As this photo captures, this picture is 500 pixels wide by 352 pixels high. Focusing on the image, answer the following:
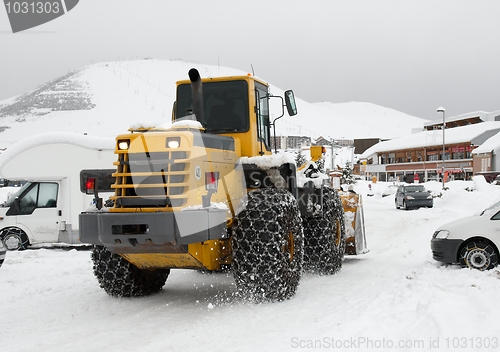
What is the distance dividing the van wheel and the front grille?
365 inches

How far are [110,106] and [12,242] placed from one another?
9120 centimetres

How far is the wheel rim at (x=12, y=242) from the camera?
1451 centimetres

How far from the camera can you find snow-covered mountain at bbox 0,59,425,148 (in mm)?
80688

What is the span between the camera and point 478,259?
8734 mm

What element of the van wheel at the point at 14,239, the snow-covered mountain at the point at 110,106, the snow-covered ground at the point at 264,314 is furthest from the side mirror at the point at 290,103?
the snow-covered mountain at the point at 110,106

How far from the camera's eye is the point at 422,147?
219 ft

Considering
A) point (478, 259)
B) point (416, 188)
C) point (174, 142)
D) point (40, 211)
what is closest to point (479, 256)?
point (478, 259)

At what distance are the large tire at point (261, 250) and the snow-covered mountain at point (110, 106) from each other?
35504mm

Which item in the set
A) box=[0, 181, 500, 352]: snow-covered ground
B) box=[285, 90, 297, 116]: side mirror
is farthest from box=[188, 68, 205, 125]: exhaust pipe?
box=[0, 181, 500, 352]: snow-covered ground

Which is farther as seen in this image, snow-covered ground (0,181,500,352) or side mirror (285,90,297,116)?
side mirror (285,90,297,116)

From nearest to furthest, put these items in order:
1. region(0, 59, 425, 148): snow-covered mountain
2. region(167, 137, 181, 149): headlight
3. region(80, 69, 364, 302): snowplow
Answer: region(80, 69, 364, 302): snowplow < region(167, 137, 181, 149): headlight < region(0, 59, 425, 148): snow-covered mountain

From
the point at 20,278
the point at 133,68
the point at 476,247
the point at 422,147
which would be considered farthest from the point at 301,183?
the point at 133,68

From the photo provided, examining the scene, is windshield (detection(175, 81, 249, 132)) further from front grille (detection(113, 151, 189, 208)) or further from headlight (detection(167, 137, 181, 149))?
front grille (detection(113, 151, 189, 208))

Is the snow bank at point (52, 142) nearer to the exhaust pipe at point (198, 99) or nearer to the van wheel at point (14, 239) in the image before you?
the van wheel at point (14, 239)
